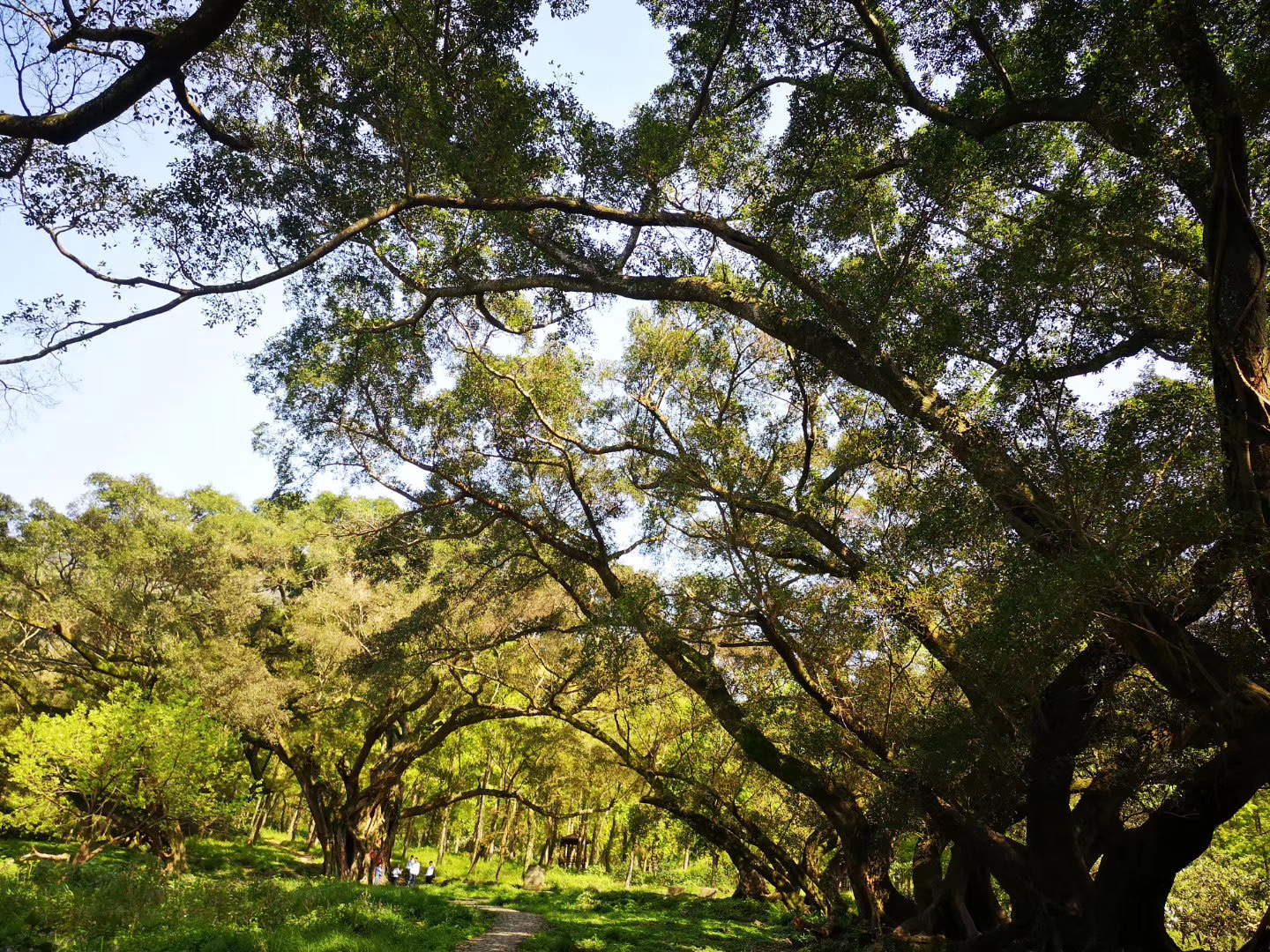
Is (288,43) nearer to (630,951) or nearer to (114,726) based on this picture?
(630,951)

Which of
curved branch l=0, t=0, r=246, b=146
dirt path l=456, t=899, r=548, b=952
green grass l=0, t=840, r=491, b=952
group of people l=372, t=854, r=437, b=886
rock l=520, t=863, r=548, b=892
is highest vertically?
curved branch l=0, t=0, r=246, b=146

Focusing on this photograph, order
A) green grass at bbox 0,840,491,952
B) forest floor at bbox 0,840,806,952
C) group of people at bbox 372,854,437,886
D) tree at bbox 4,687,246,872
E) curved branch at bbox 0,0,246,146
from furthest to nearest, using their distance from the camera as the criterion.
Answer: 1. group of people at bbox 372,854,437,886
2. tree at bbox 4,687,246,872
3. forest floor at bbox 0,840,806,952
4. green grass at bbox 0,840,491,952
5. curved branch at bbox 0,0,246,146

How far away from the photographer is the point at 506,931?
1130 centimetres

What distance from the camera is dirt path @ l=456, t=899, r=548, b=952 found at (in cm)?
939

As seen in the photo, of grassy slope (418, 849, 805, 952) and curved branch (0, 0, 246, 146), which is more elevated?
curved branch (0, 0, 246, 146)

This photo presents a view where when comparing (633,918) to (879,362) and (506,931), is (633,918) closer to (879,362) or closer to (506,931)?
(506,931)

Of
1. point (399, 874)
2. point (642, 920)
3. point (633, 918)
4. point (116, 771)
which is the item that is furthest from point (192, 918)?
point (399, 874)

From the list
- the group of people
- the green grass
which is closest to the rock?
the group of people

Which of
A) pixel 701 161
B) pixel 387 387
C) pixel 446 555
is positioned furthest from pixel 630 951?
pixel 701 161

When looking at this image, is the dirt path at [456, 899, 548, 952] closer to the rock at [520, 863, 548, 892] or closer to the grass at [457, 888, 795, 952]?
the grass at [457, 888, 795, 952]

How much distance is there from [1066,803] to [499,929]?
8861 mm

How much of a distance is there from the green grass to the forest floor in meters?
0.02

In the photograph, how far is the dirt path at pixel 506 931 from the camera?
939 centimetres

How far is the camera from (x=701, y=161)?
7.72 meters
